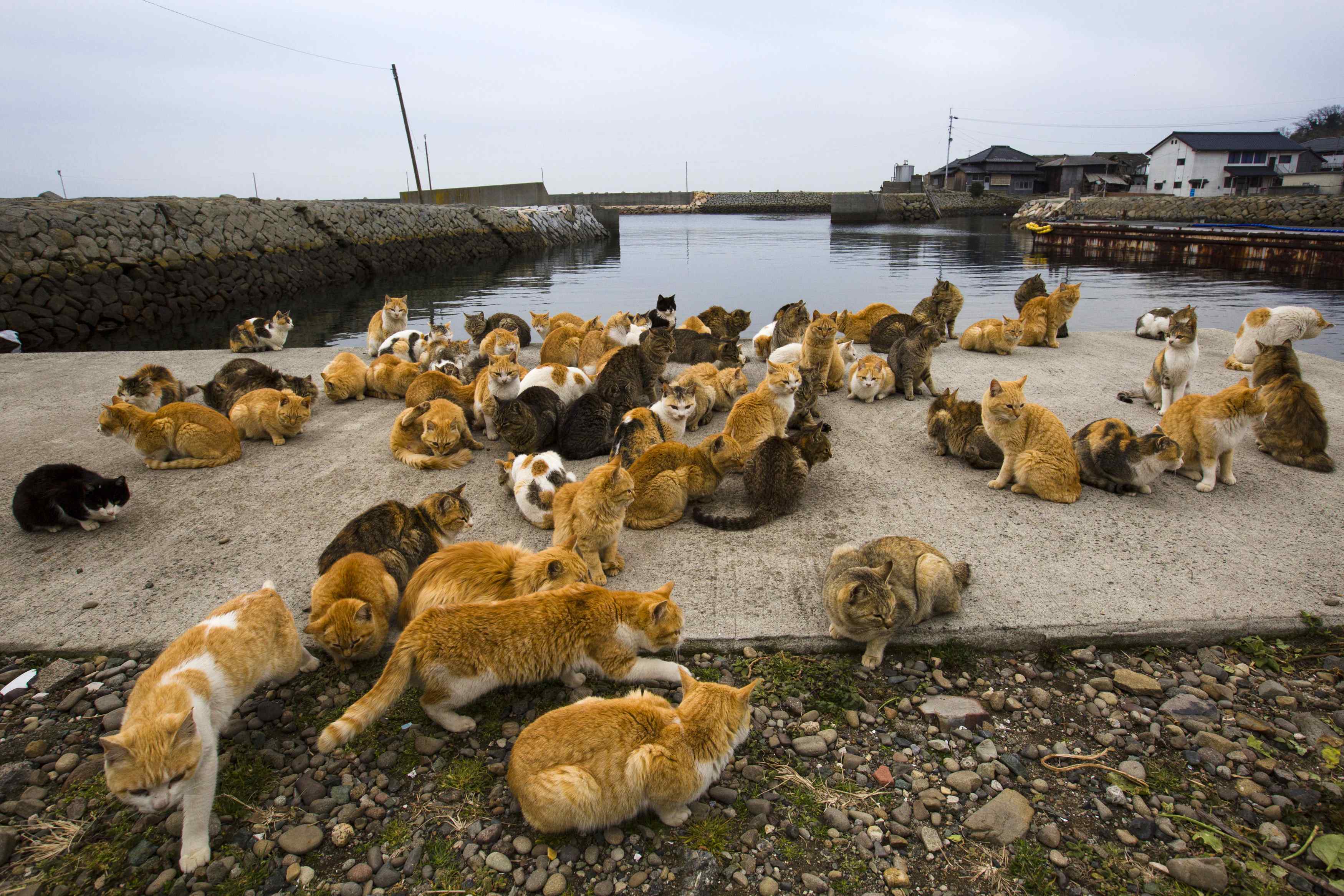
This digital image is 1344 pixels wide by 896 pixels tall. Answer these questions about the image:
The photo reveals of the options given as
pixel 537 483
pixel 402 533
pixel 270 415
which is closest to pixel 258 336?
pixel 270 415

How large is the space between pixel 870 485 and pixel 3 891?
16.0 feet

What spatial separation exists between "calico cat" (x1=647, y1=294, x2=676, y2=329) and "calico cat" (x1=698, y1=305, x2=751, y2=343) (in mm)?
1181

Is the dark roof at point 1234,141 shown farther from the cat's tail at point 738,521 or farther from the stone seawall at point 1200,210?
the cat's tail at point 738,521

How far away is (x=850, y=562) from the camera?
3479mm

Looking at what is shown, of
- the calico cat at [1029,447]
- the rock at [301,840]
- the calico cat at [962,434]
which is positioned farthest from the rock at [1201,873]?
the calico cat at [962,434]

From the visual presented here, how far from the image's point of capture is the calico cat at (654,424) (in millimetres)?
5234

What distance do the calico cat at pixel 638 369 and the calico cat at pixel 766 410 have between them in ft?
4.57

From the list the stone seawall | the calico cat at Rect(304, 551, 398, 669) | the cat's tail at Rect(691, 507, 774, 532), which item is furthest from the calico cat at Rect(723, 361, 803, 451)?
the stone seawall

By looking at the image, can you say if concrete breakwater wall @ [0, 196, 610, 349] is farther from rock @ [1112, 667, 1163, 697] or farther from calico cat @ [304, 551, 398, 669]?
rock @ [1112, 667, 1163, 697]

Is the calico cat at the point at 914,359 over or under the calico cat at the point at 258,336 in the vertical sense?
under

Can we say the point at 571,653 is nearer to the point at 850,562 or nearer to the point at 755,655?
the point at 755,655

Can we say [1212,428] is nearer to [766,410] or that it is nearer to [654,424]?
[766,410]

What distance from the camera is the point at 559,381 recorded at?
654 centimetres

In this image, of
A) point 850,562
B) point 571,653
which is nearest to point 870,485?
point 850,562
